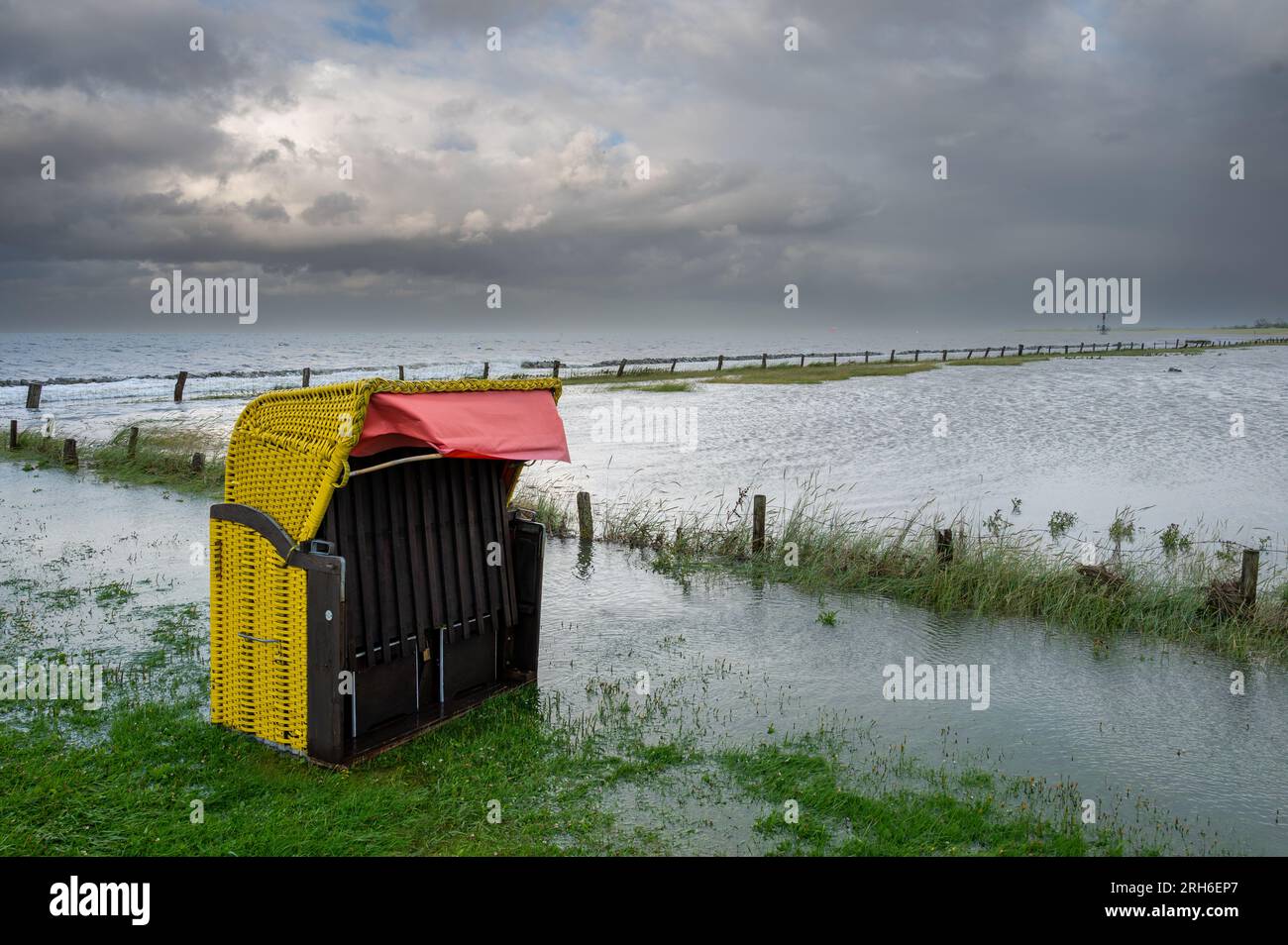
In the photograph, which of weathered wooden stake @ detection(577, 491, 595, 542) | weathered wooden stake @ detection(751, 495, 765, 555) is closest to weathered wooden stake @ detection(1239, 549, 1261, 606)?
weathered wooden stake @ detection(751, 495, 765, 555)

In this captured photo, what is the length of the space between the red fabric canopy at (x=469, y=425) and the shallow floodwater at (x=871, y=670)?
2.60 m

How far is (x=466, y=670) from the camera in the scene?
8.16 meters

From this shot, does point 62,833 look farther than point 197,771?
No

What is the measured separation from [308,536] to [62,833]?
90.0 inches

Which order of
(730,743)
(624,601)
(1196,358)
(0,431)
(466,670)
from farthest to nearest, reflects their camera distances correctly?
(1196,358) → (0,431) → (624,601) → (466,670) → (730,743)

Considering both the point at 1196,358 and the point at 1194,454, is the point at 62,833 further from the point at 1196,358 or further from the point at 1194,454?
the point at 1196,358

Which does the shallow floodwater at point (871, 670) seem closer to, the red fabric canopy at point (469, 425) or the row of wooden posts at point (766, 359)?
the red fabric canopy at point (469, 425)

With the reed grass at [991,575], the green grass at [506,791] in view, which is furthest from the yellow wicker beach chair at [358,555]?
the reed grass at [991,575]

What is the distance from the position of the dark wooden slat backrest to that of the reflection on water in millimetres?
1461

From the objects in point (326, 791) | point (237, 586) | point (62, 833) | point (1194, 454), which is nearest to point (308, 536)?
point (237, 586)

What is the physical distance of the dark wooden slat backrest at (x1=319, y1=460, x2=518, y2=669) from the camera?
6.92 meters

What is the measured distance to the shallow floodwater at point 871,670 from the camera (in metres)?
7.30

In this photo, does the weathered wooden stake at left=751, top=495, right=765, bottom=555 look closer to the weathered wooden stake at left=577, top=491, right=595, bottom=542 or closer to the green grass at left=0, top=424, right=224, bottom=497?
the weathered wooden stake at left=577, top=491, right=595, bottom=542

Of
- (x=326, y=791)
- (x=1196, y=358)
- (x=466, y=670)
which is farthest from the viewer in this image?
(x=1196, y=358)
